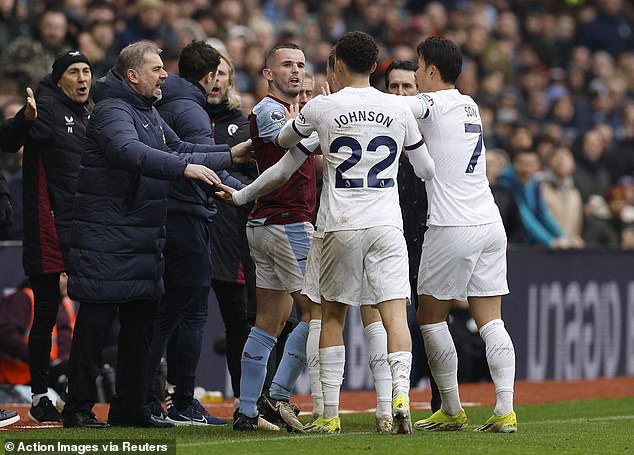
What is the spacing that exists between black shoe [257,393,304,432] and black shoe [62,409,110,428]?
108 centimetres

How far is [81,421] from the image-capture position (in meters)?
9.10

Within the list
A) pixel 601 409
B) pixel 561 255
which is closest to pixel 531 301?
pixel 561 255

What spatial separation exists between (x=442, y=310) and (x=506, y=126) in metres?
10.9

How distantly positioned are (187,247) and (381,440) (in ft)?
7.23

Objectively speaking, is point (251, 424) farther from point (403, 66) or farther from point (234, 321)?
point (403, 66)

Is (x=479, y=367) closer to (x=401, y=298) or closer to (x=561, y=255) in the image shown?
(x=561, y=255)

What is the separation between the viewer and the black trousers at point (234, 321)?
10.2 m

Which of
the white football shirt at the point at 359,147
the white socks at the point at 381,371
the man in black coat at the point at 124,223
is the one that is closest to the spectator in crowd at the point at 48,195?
the man in black coat at the point at 124,223

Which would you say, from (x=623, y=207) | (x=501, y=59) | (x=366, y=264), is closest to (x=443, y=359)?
(x=366, y=264)

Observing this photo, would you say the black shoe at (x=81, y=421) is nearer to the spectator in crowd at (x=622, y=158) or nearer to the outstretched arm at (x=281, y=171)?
the outstretched arm at (x=281, y=171)

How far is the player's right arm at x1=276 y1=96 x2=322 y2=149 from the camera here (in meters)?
8.48

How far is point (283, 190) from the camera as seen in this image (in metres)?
9.01

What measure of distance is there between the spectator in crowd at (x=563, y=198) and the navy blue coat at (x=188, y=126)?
7820 millimetres

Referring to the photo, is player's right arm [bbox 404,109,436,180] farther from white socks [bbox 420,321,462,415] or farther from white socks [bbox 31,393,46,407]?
white socks [bbox 31,393,46,407]
